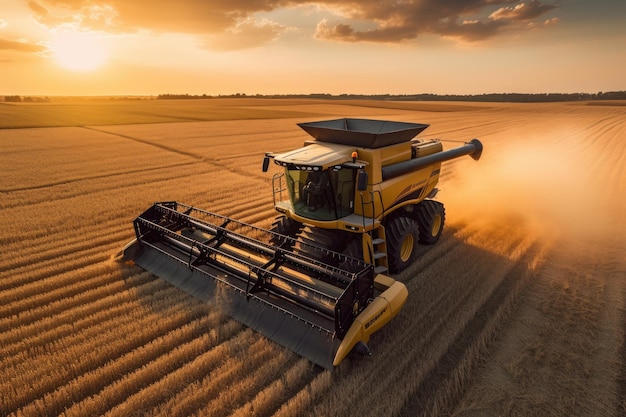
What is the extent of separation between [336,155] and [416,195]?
7.68ft

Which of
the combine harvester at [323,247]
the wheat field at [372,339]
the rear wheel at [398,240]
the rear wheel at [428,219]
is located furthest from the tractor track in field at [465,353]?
the rear wheel at [428,219]

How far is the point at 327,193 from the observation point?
5.26m

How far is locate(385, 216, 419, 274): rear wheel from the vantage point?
5685 millimetres

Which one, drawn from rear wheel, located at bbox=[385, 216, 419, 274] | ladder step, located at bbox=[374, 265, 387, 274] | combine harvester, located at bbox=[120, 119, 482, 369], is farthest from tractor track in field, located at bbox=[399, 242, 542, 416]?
rear wheel, located at bbox=[385, 216, 419, 274]

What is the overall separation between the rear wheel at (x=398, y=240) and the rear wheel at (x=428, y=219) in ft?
2.33

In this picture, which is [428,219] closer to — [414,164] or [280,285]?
[414,164]

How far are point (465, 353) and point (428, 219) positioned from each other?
309 cm

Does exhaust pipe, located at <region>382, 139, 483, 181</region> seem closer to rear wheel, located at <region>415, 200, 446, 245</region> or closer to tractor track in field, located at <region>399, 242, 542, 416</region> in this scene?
rear wheel, located at <region>415, 200, 446, 245</region>

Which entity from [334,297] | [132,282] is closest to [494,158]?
[334,297]

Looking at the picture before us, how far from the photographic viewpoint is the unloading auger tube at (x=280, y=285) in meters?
3.92

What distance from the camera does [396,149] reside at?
19.6ft

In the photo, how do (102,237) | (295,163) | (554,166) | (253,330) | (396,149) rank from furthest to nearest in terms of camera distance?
(554,166), (102,237), (396,149), (295,163), (253,330)

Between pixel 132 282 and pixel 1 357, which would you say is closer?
pixel 1 357

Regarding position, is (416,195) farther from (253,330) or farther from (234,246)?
(253,330)
